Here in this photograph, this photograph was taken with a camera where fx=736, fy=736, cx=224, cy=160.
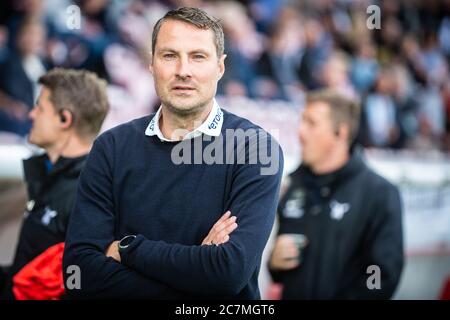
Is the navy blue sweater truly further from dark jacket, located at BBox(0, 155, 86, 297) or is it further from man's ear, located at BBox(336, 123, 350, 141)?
man's ear, located at BBox(336, 123, 350, 141)

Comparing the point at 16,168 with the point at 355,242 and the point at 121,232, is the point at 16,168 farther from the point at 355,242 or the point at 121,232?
the point at 355,242

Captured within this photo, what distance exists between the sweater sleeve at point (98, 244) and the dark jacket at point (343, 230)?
3.59 ft

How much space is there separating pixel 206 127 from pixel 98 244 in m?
0.38

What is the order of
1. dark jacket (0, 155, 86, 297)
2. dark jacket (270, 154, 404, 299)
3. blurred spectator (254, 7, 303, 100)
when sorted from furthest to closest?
blurred spectator (254, 7, 303, 100) < dark jacket (270, 154, 404, 299) < dark jacket (0, 155, 86, 297)

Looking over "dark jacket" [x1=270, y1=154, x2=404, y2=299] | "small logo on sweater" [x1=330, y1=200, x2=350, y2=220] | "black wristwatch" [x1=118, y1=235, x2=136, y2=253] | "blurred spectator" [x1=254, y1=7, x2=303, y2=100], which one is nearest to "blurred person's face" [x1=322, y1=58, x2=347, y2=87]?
"blurred spectator" [x1=254, y1=7, x2=303, y2=100]

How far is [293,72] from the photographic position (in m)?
4.21

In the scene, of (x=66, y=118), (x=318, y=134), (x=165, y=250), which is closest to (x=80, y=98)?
(x=66, y=118)

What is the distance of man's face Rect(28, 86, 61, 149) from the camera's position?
7.04 ft

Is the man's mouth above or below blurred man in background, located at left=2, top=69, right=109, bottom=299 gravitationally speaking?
above

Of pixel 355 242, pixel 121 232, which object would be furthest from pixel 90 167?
pixel 355 242

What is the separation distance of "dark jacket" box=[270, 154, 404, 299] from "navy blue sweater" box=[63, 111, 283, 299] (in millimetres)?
949

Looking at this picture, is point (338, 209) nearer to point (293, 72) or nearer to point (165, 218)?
point (165, 218)
